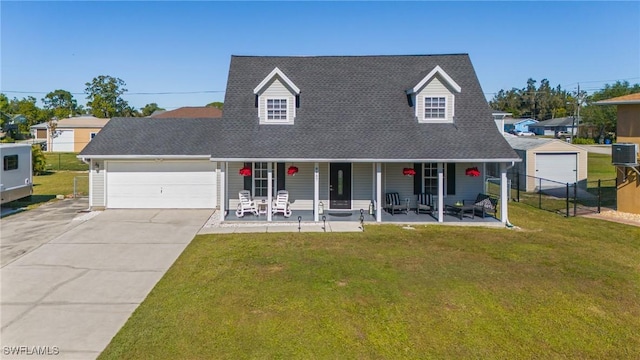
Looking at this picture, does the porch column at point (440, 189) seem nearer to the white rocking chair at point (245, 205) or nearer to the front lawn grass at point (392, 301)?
the front lawn grass at point (392, 301)

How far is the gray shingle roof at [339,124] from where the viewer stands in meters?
16.0

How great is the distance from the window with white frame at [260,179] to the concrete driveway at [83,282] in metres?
2.57

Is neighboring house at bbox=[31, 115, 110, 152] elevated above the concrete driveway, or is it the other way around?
neighboring house at bbox=[31, 115, 110, 152]

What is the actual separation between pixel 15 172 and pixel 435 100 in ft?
60.6

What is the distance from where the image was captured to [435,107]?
17625 mm

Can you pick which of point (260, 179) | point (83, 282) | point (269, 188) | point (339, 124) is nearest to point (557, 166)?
point (339, 124)

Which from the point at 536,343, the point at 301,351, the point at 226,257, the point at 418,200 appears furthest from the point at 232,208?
the point at 536,343

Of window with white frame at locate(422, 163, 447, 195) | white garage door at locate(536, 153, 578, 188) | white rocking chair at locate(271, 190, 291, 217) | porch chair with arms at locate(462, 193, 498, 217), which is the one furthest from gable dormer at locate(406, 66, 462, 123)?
white garage door at locate(536, 153, 578, 188)

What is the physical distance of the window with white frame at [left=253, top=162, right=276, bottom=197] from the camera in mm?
17625

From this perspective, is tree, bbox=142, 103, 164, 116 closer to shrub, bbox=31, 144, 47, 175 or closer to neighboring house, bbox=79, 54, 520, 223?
shrub, bbox=31, 144, 47, 175

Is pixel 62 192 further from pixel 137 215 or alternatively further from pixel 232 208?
pixel 232 208

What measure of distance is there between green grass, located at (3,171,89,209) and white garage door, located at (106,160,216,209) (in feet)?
14.8

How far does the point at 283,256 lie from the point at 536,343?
6.57 meters

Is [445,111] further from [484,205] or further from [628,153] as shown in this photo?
[628,153]
